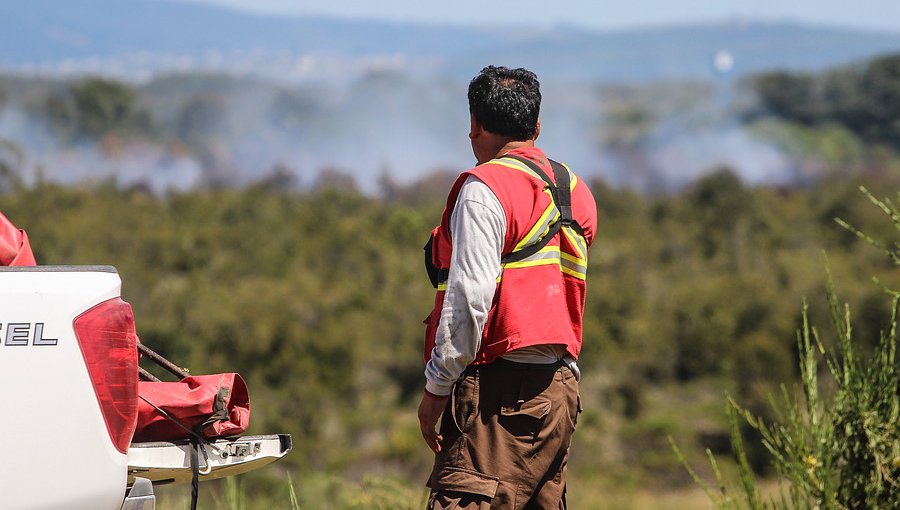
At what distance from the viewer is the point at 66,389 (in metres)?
3.02

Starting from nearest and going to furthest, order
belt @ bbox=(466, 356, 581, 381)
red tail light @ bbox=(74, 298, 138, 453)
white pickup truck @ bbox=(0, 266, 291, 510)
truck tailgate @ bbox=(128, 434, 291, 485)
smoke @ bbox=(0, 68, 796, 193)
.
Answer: white pickup truck @ bbox=(0, 266, 291, 510) → red tail light @ bbox=(74, 298, 138, 453) → truck tailgate @ bbox=(128, 434, 291, 485) → belt @ bbox=(466, 356, 581, 381) → smoke @ bbox=(0, 68, 796, 193)

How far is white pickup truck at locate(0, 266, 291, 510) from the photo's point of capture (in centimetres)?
297

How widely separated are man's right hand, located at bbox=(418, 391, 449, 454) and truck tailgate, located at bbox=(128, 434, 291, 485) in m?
0.50

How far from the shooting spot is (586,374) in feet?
124

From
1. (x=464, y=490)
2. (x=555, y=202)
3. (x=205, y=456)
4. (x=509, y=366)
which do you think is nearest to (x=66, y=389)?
(x=205, y=456)

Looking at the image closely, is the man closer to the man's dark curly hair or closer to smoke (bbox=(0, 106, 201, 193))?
the man's dark curly hair

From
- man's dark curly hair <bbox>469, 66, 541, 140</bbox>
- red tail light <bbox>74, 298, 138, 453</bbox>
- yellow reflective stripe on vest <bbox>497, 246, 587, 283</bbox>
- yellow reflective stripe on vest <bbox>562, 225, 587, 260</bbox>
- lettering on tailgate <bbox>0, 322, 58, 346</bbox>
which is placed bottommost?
red tail light <bbox>74, 298, 138, 453</bbox>

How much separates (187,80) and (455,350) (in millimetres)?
131112

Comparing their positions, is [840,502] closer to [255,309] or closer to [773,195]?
[255,309]

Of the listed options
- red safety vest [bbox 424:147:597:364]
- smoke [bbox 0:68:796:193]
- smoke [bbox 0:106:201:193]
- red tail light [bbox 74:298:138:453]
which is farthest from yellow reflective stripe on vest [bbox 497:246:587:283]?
smoke [bbox 0:106:201:193]

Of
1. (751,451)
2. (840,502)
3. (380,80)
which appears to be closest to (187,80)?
(380,80)

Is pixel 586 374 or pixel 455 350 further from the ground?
pixel 455 350

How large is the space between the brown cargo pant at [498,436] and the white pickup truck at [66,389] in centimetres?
92

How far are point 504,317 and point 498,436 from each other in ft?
1.20
